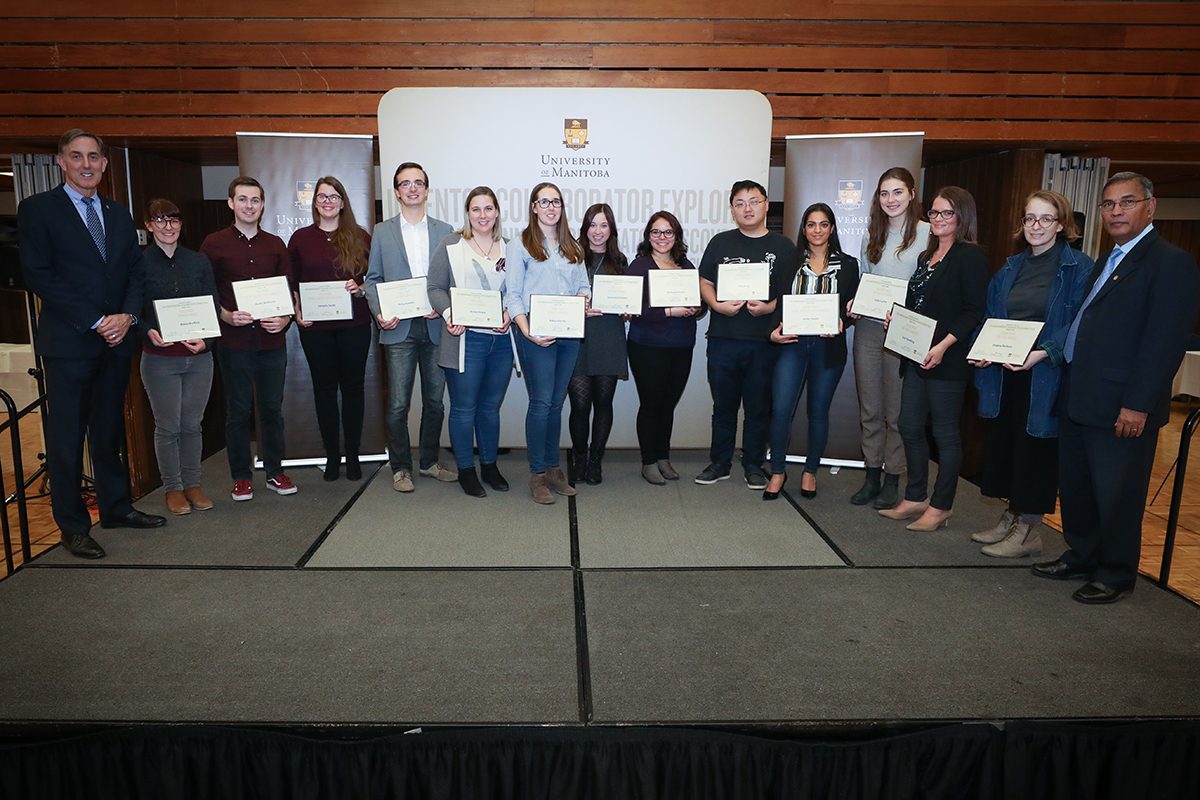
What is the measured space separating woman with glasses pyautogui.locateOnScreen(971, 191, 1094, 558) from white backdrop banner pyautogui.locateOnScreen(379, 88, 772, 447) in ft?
6.48

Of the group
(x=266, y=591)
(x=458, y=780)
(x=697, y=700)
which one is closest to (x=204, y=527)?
(x=266, y=591)

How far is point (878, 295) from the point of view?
396cm

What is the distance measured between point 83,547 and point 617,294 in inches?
110

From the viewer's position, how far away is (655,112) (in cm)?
492

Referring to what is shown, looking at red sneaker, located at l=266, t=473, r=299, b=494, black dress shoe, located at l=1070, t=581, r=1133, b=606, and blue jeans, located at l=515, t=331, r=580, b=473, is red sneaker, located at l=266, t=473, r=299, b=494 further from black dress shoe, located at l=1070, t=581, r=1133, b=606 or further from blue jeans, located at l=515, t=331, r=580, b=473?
black dress shoe, located at l=1070, t=581, r=1133, b=606

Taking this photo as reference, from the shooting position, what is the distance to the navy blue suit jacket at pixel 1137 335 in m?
2.82

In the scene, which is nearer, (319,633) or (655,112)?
(319,633)

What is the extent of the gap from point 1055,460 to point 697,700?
2136mm

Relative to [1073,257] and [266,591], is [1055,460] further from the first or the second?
[266,591]

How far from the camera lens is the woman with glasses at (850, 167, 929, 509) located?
4.02 m

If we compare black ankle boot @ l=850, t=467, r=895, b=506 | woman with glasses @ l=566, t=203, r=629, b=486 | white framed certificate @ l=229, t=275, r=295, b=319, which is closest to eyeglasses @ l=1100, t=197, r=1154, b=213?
black ankle boot @ l=850, t=467, r=895, b=506

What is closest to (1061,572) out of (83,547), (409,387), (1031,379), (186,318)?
(1031,379)

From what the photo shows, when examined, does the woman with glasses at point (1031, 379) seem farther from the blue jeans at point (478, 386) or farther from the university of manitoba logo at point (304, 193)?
the university of manitoba logo at point (304, 193)

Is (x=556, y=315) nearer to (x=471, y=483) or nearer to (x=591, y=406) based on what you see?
(x=591, y=406)
